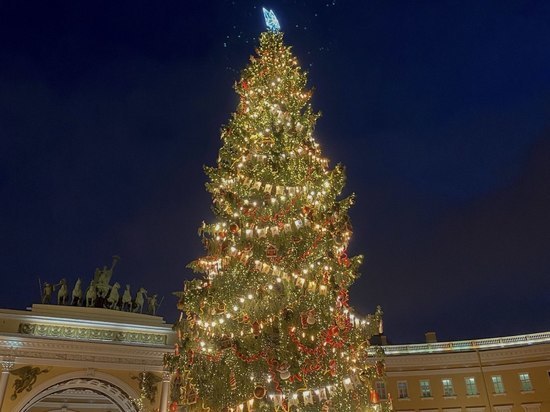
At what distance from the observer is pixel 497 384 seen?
2469 cm

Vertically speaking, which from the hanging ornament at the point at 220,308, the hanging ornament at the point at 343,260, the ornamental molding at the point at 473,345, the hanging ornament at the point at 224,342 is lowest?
the hanging ornament at the point at 224,342

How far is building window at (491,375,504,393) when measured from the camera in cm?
2456

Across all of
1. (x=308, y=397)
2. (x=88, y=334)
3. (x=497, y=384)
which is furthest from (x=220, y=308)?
(x=497, y=384)

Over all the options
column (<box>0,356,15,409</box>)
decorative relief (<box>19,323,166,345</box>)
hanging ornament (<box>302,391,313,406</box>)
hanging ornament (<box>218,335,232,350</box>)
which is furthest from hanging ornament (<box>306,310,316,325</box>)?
column (<box>0,356,15,409</box>)

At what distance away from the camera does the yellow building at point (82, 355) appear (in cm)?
1994

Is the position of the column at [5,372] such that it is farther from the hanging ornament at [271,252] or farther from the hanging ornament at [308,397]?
the hanging ornament at [308,397]

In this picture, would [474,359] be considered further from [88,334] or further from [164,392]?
[88,334]

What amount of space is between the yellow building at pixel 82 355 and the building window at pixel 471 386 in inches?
615

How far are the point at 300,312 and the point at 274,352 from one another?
3.17ft

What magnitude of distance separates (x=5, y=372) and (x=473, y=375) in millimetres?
22647

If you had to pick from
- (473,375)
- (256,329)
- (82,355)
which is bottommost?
(256,329)

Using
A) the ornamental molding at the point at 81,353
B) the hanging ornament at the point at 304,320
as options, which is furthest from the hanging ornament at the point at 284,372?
the ornamental molding at the point at 81,353

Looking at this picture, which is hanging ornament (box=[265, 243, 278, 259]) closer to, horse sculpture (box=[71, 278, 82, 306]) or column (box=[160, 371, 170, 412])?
column (box=[160, 371, 170, 412])

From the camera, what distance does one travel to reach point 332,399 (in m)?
9.41
